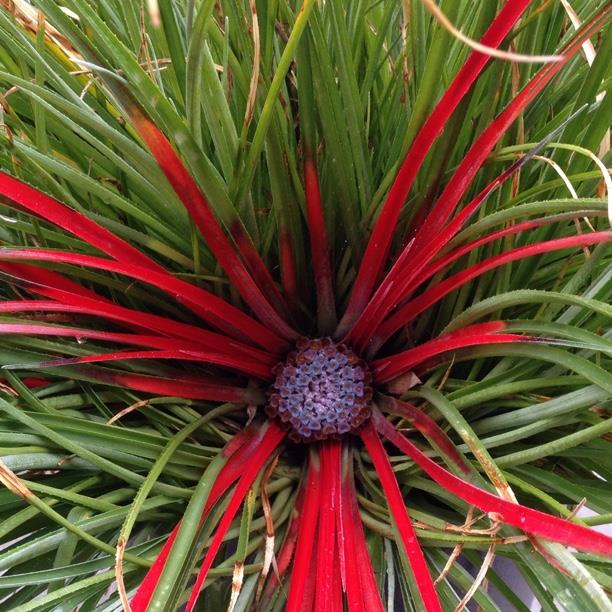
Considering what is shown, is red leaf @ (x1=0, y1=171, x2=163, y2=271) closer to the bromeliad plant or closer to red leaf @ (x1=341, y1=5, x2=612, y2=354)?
the bromeliad plant

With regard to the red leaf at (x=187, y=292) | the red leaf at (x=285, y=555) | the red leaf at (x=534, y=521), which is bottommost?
the red leaf at (x=285, y=555)

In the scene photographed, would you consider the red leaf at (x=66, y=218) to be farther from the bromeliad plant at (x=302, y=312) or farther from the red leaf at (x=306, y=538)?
the red leaf at (x=306, y=538)

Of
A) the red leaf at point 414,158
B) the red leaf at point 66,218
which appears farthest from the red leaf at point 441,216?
the red leaf at point 66,218

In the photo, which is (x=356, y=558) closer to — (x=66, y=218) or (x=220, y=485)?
(x=220, y=485)

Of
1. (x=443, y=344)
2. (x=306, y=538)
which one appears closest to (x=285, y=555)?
(x=306, y=538)

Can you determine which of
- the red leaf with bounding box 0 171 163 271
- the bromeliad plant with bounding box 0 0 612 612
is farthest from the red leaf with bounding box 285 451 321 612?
the red leaf with bounding box 0 171 163 271

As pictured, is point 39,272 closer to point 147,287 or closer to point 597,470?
point 147,287

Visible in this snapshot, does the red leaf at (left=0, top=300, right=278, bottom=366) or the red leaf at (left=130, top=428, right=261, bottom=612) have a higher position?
the red leaf at (left=0, top=300, right=278, bottom=366)
